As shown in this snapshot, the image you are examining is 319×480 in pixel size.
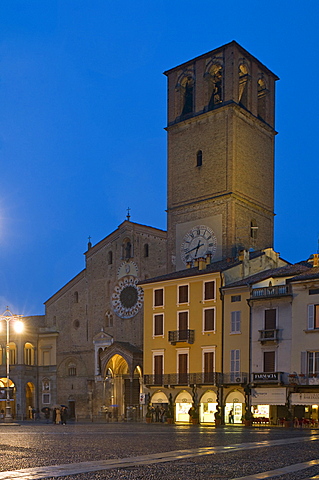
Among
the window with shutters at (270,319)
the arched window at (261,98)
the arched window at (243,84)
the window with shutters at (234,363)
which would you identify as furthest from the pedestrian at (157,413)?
the arched window at (261,98)

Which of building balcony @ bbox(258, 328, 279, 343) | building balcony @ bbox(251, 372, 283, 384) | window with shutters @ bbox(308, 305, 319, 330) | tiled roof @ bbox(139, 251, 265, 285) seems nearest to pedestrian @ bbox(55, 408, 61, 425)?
tiled roof @ bbox(139, 251, 265, 285)

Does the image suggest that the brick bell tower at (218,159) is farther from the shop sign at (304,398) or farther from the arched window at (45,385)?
the arched window at (45,385)

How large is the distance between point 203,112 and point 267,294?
20.3m

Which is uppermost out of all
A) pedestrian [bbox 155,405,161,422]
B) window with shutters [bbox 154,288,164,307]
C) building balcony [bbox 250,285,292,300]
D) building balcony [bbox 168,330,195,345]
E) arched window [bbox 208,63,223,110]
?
arched window [bbox 208,63,223,110]

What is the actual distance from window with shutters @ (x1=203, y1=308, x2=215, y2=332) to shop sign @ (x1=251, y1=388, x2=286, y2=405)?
5504mm

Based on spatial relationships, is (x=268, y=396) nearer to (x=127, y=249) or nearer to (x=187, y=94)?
(x=127, y=249)

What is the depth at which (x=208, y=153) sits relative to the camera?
52969 millimetres

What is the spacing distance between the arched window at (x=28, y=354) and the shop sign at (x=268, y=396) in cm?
2875

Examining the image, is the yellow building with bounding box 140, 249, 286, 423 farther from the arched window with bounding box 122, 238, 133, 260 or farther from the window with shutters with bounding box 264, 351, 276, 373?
the arched window with bounding box 122, 238, 133, 260

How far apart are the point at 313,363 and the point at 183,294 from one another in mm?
11472

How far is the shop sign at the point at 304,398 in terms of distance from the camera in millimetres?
35844

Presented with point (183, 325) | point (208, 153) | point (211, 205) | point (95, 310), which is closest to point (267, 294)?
point (183, 325)

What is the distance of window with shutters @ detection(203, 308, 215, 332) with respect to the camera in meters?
42.7

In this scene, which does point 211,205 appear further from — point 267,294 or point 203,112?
point 267,294
